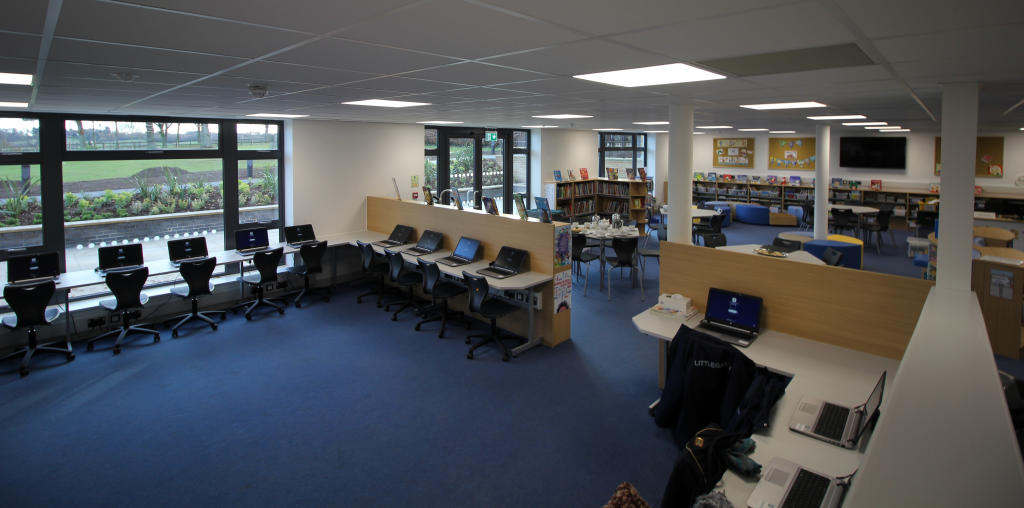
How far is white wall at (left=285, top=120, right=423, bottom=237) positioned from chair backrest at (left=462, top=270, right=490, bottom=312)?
349 cm

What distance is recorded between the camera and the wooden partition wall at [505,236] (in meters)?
5.86

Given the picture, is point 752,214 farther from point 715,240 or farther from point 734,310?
point 734,310

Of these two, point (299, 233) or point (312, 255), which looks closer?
point (312, 255)

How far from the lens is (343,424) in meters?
4.19

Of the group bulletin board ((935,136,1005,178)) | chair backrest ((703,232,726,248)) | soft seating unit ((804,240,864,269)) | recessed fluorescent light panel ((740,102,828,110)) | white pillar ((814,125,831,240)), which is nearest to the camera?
recessed fluorescent light panel ((740,102,828,110))

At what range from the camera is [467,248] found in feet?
22.2

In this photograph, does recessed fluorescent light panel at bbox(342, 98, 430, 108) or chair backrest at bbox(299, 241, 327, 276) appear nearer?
recessed fluorescent light panel at bbox(342, 98, 430, 108)

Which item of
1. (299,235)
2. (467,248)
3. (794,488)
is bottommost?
(794,488)

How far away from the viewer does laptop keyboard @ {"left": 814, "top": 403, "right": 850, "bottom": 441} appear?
2.64 meters

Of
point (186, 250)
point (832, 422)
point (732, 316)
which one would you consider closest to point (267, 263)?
point (186, 250)

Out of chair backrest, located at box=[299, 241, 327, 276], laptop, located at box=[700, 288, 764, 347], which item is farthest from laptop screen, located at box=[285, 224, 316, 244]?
laptop, located at box=[700, 288, 764, 347]

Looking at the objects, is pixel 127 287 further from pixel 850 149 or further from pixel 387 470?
pixel 850 149

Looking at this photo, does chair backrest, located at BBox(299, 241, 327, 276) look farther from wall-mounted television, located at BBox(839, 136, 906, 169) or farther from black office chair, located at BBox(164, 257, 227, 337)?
wall-mounted television, located at BBox(839, 136, 906, 169)

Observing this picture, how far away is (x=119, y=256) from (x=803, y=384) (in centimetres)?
715
